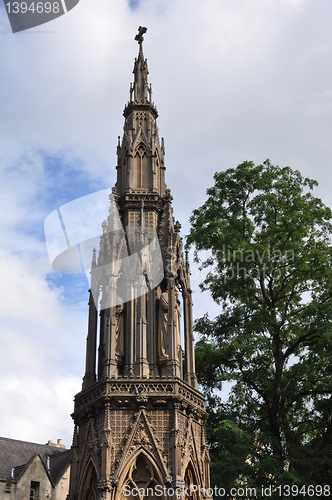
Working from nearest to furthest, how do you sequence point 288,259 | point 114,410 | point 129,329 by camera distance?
point 114,410
point 129,329
point 288,259

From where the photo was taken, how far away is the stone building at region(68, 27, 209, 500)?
13492mm

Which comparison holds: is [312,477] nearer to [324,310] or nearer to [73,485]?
[324,310]

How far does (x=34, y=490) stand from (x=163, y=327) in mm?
18588

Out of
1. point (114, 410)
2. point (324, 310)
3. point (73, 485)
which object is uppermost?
point (324, 310)

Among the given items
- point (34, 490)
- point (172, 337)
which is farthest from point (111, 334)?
point (34, 490)

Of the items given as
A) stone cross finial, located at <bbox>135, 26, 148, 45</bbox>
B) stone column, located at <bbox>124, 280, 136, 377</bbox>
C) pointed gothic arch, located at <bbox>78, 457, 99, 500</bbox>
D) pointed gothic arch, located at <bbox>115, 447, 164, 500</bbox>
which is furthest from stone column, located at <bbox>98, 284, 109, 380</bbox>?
stone cross finial, located at <bbox>135, 26, 148, 45</bbox>

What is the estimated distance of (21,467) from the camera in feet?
103

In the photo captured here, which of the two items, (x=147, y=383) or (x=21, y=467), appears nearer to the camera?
(x=147, y=383)

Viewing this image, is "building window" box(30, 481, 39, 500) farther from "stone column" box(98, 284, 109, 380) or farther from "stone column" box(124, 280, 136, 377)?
"stone column" box(124, 280, 136, 377)

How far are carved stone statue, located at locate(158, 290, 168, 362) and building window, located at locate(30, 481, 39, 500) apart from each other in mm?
18275

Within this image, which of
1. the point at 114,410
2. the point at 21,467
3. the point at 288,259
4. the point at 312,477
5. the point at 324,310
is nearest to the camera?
the point at 114,410

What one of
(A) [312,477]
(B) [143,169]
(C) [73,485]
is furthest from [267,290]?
(C) [73,485]

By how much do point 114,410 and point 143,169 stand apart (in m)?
7.09

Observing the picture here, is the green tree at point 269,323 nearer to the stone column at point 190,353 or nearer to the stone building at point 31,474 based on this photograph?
the stone column at point 190,353
